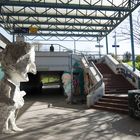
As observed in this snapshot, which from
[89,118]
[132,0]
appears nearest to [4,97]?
[89,118]

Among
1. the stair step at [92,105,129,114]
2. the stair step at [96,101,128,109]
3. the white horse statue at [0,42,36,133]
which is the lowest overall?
the stair step at [92,105,129,114]

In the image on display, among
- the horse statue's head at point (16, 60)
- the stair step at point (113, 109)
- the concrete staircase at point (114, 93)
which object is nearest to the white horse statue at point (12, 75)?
the horse statue's head at point (16, 60)

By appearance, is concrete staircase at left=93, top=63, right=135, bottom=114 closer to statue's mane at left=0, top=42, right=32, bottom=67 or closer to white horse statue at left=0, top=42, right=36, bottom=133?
white horse statue at left=0, top=42, right=36, bottom=133

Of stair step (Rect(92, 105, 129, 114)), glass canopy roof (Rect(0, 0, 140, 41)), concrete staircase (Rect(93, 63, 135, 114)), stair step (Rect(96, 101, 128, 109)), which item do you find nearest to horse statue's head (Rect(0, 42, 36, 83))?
stair step (Rect(92, 105, 129, 114))

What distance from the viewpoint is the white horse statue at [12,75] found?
10.2m

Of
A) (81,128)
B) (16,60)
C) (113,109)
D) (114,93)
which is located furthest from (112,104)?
(16,60)

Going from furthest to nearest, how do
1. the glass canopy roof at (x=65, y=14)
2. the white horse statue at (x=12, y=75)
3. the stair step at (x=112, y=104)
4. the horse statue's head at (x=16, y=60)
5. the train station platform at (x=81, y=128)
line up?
the glass canopy roof at (x=65, y=14) → the stair step at (x=112, y=104) → the horse statue's head at (x=16, y=60) → the white horse statue at (x=12, y=75) → the train station platform at (x=81, y=128)

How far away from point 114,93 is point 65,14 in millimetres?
10707

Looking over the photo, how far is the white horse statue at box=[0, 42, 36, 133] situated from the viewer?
404 inches

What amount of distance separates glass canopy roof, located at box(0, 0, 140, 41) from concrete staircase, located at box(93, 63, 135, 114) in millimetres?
4967

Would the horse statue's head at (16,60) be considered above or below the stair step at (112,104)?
above

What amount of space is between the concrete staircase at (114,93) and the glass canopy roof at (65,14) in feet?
16.3

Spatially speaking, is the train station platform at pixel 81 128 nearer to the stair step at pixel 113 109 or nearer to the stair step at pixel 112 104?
the stair step at pixel 113 109

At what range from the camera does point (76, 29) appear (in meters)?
36.8
